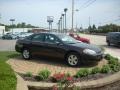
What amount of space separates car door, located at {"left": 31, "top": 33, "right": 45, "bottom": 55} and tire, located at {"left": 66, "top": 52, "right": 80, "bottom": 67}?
156 centimetres

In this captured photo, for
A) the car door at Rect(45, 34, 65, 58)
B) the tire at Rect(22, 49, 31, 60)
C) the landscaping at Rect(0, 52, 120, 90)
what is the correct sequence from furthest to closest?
1. the tire at Rect(22, 49, 31, 60)
2. the car door at Rect(45, 34, 65, 58)
3. the landscaping at Rect(0, 52, 120, 90)

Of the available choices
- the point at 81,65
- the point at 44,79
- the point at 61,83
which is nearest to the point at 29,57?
the point at 81,65

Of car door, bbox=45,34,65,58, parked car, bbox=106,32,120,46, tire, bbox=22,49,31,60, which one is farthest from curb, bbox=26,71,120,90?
parked car, bbox=106,32,120,46

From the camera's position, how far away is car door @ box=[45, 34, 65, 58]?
12.4 meters

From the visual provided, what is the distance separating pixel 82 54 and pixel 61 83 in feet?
18.5

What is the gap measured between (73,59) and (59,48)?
34.0 inches

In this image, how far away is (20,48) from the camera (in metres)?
14.2

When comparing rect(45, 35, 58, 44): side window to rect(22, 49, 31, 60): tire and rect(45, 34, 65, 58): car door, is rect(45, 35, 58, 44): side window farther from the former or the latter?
rect(22, 49, 31, 60): tire


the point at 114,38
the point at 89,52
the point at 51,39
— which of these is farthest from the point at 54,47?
the point at 114,38

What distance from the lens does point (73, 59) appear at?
A: 39.1ft

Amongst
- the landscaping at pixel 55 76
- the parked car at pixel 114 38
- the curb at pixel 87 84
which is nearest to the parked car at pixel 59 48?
the landscaping at pixel 55 76

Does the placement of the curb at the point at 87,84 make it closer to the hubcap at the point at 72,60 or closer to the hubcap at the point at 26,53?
the hubcap at the point at 72,60

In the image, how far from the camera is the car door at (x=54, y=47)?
12.4 m

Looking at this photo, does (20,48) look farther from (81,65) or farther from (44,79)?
(44,79)
